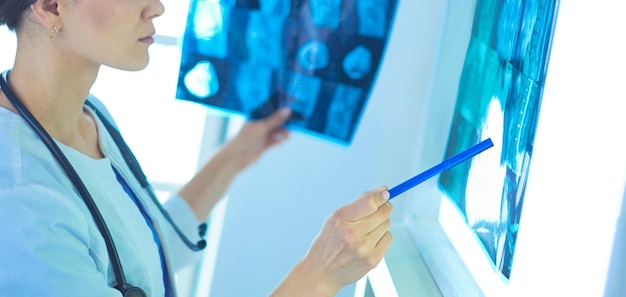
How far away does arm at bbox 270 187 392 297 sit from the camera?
92 cm

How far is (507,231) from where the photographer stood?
0.82 meters

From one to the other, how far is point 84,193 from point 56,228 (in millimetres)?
101

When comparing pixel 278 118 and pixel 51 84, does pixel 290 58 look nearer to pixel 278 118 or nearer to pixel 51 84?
pixel 278 118

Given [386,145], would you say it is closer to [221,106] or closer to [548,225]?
[221,106]

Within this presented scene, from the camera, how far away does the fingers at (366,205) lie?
903mm

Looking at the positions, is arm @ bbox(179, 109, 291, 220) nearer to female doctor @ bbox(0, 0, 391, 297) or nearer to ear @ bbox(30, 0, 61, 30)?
female doctor @ bbox(0, 0, 391, 297)

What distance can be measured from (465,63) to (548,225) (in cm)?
48

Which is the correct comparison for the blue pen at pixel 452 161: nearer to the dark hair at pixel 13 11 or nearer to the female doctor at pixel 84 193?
→ the female doctor at pixel 84 193

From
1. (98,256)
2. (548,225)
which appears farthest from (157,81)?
(548,225)

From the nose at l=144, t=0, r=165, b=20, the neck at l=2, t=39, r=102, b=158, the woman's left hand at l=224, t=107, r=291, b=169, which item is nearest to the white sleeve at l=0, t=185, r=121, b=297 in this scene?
the neck at l=2, t=39, r=102, b=158

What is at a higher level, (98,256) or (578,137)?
(578,137)

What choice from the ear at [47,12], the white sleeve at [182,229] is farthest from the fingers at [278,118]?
the ear at [47,12]

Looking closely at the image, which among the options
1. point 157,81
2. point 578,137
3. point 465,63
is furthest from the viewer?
point 157,81

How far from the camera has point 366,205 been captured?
2.96 feet
